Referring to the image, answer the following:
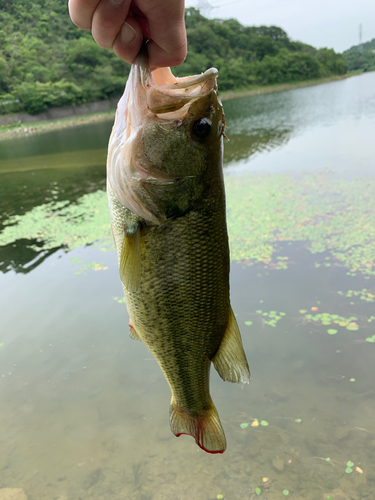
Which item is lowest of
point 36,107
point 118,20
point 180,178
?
point 180,178

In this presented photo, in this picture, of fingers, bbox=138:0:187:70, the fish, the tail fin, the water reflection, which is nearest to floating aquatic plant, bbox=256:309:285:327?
the tail fin

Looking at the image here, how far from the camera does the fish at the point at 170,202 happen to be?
4.01 feet

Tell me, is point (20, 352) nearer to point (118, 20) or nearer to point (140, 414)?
point (140, 414)

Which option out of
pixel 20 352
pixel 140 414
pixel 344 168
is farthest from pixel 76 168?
pixel 140 414

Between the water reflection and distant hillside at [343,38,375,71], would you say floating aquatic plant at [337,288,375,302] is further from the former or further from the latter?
distant hillside at [343,38,375,71]

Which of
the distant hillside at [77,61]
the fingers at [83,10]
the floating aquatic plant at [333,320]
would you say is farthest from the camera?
the distant hillside at [77,61]

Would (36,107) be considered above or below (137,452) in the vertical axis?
above

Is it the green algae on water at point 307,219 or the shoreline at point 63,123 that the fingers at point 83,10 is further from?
the shoreline at point 63,123

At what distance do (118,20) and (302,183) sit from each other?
29.8 feet

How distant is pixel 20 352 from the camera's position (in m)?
4.34

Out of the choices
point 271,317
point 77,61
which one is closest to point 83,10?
point 271,317

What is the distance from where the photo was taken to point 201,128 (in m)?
1.25

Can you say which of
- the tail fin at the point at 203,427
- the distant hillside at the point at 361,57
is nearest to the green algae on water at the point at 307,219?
the tail fin at the point at 203,427

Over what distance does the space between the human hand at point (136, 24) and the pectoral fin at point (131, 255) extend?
23.3 inches
